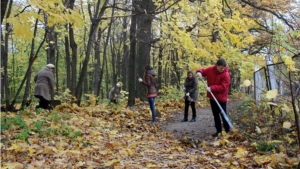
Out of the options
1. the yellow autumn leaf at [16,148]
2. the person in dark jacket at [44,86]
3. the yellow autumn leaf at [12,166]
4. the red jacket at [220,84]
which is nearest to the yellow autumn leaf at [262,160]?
the red jacket at [220,84]

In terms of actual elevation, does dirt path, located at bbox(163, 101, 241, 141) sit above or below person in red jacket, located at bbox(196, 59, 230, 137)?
below

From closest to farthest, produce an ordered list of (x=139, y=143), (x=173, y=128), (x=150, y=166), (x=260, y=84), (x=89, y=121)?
1. (x=150, y=166)
2. (x=139, y=143)
3. (x=89, y=121)
4. (x=173, y=128)
5. (x=260, y=84)

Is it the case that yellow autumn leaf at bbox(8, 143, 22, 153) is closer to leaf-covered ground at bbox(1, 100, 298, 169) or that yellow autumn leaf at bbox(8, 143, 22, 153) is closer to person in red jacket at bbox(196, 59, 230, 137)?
leaf-covered ground at bbox(1, 100, 298, 169)

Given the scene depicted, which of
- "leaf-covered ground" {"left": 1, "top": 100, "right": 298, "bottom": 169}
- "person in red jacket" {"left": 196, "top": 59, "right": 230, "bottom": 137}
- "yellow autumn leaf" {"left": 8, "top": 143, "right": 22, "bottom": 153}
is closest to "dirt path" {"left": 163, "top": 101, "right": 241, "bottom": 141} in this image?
"leaf-covered ground" {"left": 1, "top": 100, "right": 298, "bottom": 169}

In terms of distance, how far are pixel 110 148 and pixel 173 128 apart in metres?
3.22

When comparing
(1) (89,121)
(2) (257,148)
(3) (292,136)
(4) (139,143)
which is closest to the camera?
(2) (257,148)

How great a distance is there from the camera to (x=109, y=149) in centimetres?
529

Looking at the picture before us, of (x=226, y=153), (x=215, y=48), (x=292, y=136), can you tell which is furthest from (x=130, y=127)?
(x=215, y=48)

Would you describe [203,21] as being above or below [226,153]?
above

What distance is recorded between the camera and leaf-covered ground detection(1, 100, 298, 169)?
4130mm

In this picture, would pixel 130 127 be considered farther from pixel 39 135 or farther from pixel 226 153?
pixel 226 153

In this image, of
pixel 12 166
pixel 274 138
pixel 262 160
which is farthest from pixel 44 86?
pixel 262 160

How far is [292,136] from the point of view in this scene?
5391 mm

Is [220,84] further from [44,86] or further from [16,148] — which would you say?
[44,86]
